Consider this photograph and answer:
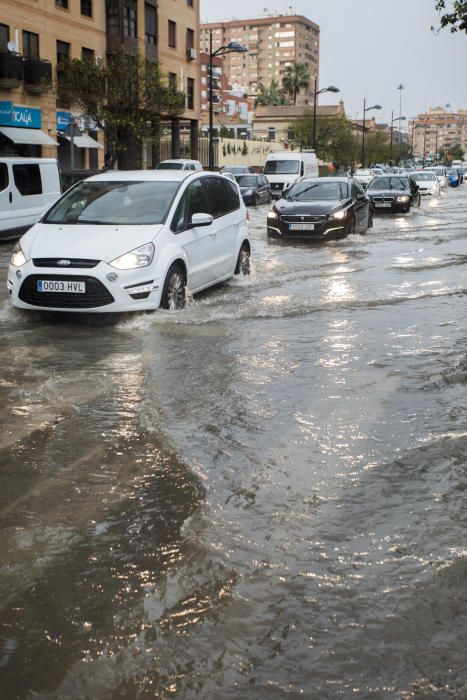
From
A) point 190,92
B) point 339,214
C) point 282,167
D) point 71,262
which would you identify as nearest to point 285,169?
point 282,167

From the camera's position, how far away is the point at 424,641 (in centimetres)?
314

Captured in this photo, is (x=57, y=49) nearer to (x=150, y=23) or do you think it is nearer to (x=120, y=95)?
(x=120, y=95)

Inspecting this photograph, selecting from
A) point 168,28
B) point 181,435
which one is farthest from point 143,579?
point 168,28

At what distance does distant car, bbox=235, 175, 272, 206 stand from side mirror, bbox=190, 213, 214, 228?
2660cm

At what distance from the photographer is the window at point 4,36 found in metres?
35.0

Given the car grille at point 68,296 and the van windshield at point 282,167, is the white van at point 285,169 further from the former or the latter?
the car grille at point 68,296

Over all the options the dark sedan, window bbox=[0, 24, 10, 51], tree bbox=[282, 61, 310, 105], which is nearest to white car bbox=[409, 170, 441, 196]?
window bbox=[0, 24, 10, 51]

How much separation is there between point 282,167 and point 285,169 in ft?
0.73

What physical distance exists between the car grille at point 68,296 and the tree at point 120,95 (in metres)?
26.1

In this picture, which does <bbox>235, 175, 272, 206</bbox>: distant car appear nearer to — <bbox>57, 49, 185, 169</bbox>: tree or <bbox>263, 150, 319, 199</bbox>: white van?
<bbox>263, 150, 319, 199</bbox>: white van

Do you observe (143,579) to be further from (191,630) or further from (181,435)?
(181,435)

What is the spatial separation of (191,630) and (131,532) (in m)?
0.93

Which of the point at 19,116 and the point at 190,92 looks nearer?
the point at 19,116

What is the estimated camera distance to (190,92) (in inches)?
2089
